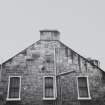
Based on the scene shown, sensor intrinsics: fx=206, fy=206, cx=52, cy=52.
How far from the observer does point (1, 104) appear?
16484 mm

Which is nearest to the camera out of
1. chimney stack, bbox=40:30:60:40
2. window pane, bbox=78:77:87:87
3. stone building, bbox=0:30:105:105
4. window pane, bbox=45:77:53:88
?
stone building, bbox=0:30:105:105

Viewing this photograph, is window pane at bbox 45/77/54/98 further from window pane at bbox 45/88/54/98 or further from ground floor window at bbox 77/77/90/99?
ground floor window at bbox 77/77/90/99

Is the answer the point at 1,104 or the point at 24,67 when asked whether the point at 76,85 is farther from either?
the point at 1,104

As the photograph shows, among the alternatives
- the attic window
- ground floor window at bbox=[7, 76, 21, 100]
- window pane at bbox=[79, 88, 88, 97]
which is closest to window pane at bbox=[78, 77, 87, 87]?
window pane at bbox=[79, 88, 88, 97]

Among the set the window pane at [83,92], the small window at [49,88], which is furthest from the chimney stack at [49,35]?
the window pane at [83,92]

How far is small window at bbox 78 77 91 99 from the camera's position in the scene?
17034 millimetres

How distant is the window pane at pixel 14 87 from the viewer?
16984 millimetres

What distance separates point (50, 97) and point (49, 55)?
12.5 feet

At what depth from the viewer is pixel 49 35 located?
19484 millimetres

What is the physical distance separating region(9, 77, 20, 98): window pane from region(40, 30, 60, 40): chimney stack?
15.0 feet

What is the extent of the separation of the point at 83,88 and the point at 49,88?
288cm

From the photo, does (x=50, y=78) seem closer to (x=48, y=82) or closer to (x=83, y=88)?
(x=48, y=82)

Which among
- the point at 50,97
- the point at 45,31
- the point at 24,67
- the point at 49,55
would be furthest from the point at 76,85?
the point at 45,31

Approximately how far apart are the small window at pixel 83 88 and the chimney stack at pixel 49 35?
455 cm
